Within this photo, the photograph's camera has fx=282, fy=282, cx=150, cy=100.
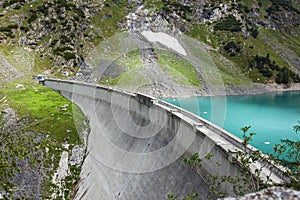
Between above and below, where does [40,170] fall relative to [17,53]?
below

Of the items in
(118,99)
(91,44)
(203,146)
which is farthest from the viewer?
(91,44)

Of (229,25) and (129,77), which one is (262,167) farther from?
(229,25)

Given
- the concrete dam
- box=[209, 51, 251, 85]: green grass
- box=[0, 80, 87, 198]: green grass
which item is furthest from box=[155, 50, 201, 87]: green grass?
the concrete dam

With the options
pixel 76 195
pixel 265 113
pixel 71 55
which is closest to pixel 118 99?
pixel 76 195

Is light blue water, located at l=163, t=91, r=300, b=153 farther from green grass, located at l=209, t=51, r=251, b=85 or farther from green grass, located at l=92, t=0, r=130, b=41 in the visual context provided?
green grass, located at l=92, t=0, r=130, b=41

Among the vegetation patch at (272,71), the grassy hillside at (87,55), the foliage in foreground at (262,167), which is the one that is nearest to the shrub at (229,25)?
the grassy hillside at (87,55)

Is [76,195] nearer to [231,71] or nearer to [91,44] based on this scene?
[91,44]

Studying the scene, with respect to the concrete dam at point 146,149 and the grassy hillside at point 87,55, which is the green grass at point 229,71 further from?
the concrete dam at point 146,149
